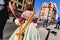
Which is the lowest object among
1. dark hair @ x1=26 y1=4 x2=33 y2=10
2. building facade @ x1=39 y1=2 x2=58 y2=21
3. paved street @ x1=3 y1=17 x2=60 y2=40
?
paved street @ x1=3 y1=17 x2=60 y2=40

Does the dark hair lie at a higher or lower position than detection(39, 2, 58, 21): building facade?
higher

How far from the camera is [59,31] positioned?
335cm

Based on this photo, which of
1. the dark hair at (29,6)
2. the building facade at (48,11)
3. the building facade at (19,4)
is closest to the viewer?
the dark hair at (29,6)

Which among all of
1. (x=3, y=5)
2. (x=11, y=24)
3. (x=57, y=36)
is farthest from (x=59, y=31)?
(x=3, y=5)

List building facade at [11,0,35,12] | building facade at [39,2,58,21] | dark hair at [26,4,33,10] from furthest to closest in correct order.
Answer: building facade at [39,2,58,21] → building facade at [11,0,35,12] → dark hair at [26,4,33,10]

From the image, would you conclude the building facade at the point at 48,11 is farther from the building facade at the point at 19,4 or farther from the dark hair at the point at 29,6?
the dark hair at the point at 29,6

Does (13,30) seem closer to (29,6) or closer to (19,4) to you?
(19,4)

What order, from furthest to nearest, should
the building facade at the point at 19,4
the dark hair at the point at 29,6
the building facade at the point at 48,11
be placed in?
the building facade at the point at 48,11, the building facade at the point at 19,4, the dark hair at the point at 29,6

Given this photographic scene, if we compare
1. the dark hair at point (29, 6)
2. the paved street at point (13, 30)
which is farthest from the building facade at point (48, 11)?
the dark hair at point (29, 6)

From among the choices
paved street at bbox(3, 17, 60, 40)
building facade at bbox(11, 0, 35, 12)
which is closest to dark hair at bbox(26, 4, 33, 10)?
building facade at bbox(11, 0, 35, 12)

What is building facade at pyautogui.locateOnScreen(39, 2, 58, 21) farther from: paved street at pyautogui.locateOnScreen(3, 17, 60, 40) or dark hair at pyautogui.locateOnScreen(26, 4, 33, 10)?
→ dark hair at pyautogui.locateOnScreen(26, 4, 33, 10)

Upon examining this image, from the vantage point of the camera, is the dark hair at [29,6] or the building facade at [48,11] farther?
the building facade at [48,11]

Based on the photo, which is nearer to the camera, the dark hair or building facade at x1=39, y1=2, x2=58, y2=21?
the dark hair

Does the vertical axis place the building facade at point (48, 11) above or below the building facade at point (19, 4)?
below
